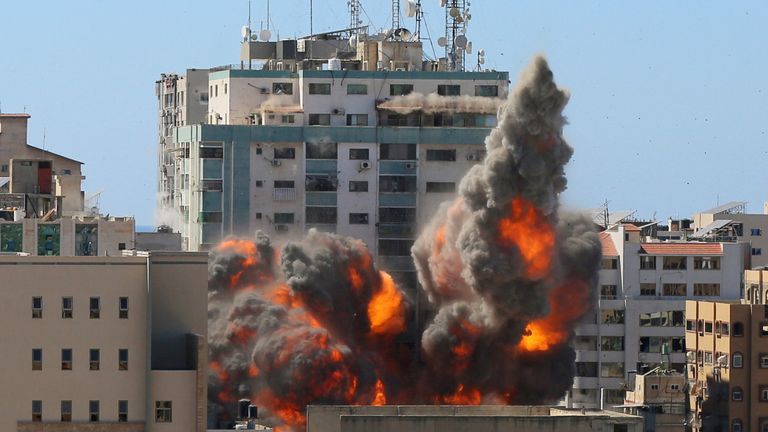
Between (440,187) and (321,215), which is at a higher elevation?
(440,187)

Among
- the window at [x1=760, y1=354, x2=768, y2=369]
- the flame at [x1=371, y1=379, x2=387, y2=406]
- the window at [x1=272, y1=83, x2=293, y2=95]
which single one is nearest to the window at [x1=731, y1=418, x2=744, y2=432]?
the window at [x1=760, y1=354, x2=768, y2=369]

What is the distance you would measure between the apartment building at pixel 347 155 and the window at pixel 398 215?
50 millimetres

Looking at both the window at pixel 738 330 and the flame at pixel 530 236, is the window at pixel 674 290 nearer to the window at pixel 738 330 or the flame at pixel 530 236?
the flame at pixel 530 236

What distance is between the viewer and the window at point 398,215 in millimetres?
138375

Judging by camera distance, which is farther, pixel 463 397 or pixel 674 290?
pixel 674 290

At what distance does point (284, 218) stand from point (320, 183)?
260 centimetres

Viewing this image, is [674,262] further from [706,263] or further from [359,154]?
[359,154]

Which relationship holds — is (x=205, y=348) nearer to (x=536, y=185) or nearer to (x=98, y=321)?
(x=98, y=321)

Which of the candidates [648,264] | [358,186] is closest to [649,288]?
[648,264]

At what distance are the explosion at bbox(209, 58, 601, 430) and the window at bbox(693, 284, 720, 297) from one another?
13.4m

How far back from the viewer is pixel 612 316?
5468 inches

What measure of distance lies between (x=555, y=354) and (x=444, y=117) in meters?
20.7

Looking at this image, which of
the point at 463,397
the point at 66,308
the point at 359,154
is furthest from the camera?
the point at 359,154

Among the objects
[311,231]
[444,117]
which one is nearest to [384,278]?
[311,231]
